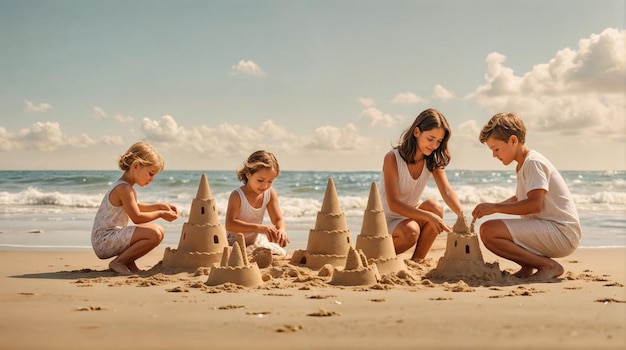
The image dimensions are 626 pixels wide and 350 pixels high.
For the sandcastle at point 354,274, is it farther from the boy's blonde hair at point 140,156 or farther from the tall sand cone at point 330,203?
the boy's blonde hair at point 140,156

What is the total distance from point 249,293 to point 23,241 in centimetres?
531

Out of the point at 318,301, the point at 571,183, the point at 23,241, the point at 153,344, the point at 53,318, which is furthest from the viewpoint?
the point at 571,183

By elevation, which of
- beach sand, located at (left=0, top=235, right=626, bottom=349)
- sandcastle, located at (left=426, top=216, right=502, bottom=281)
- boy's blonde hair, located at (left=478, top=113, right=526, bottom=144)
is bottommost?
beach sand, located at (left=0, top=235, right=626, bottom=349)

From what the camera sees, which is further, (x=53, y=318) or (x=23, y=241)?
(x=23, y=241)

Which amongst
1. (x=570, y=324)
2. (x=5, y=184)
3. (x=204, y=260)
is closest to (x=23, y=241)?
(x=204, y=260)

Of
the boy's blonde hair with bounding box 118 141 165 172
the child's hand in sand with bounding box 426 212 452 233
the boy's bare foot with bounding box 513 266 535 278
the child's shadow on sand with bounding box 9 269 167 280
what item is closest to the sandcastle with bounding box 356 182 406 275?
the child's hand in sand with bounding box 426 212 452 233

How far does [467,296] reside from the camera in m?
4.84

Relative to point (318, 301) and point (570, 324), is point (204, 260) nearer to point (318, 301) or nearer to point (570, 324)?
point (318, 301)

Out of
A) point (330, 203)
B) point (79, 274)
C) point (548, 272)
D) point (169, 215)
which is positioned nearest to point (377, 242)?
point (330, 203)

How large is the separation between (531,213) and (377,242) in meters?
1.34

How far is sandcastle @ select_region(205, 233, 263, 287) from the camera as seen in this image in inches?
206

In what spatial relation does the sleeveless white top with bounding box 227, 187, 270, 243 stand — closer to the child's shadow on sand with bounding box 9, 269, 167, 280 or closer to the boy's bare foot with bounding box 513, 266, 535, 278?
the child's shadow on sand with bounding box 9, 269, 167, 280

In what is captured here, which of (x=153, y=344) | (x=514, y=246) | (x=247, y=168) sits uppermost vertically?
(x=247, y=168)

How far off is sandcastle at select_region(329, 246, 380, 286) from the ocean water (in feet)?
10.2
